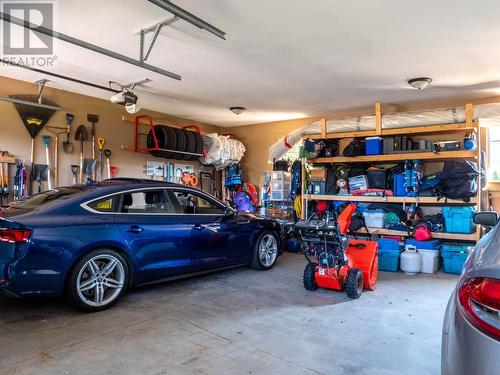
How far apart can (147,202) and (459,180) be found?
15.3 feet

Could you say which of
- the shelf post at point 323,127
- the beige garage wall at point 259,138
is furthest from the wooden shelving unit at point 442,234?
the beige garage wall at point 259,138

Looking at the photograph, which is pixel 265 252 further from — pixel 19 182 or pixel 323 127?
pixel 19 182

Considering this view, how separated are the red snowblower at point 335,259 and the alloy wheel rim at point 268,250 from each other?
1208 millimetres

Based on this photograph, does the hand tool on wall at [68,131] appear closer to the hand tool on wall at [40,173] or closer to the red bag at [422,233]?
the hand tool on wall at [40,173]

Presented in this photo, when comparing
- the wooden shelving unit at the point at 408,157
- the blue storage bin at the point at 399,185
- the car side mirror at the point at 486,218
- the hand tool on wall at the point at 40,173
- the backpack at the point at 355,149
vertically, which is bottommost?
the car side mirror at the point at 486,218

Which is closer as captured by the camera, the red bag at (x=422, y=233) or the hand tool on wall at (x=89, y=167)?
the red bag at (x=422, y=233)

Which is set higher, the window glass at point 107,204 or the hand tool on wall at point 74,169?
the hand tool on wall at point 74,169

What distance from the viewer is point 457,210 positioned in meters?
5.56

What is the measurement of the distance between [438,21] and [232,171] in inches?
244

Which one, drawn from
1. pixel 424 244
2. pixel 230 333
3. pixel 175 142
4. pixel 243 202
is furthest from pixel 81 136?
pixel 424 244

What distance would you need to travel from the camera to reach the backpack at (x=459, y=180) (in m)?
5.47

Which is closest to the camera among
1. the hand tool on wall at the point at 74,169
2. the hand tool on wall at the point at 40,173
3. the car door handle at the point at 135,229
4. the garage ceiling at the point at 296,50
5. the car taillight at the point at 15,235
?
the car taillight at the point at 15,235

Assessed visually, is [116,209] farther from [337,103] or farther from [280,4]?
[337,103]

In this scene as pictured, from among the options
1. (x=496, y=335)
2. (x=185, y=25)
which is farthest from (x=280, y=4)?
(x=496, y=335)
